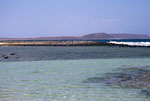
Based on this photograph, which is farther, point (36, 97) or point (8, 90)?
point (8, 90)

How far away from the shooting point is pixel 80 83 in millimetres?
16016

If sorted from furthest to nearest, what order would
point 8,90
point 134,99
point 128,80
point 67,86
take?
point 128,80 → point 67,86 → point 8,90 → point 134,99

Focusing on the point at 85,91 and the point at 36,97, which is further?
the point at 85,91

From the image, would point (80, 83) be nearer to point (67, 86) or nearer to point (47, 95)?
point (67, 86)

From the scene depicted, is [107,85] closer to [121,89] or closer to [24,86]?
[121,89]

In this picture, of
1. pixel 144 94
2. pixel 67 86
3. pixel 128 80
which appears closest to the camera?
pixel 144 94

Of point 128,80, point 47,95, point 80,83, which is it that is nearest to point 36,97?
point 47,95

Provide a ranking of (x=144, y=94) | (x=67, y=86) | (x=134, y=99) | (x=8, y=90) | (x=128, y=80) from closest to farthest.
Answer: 1. (x=134, y=99)
2. (x=144, y=94)
3. (x=8, y=90)
4. (x=67, y=86)
5. (x=128, y=80)

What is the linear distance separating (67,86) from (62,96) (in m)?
2.54

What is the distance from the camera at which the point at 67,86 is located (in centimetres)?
1506

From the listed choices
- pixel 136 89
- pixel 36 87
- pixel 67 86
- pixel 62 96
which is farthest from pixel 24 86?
pixel 136 89

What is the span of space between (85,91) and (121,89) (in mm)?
1912

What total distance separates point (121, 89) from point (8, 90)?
584 centimetres

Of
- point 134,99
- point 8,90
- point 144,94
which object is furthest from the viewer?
point 8,90
